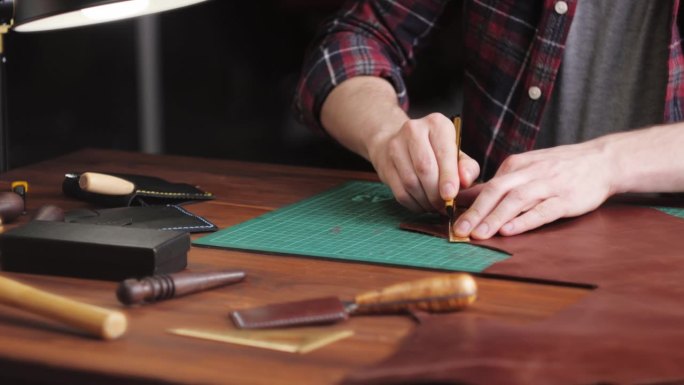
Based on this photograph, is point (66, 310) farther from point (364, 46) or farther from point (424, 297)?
point (364, 46)

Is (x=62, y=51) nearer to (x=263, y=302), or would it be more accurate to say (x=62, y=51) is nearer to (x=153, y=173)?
(x=153, y=173)

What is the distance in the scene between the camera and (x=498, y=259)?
1.33 m

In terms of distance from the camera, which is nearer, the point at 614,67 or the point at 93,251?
the point at 93,251

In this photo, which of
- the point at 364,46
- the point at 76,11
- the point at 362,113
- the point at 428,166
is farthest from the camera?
the point at 364,46

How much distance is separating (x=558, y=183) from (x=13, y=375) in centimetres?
83

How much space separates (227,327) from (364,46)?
112 centimetres

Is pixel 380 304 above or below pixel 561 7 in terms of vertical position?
below

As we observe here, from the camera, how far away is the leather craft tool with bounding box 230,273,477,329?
3.53 ft

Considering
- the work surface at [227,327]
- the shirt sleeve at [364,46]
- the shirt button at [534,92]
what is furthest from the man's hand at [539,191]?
the shirt sleeve at [364,46]

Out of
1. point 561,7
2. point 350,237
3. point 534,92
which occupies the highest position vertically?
point 561,7

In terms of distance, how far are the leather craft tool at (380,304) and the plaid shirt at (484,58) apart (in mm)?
973

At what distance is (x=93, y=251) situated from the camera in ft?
4.05

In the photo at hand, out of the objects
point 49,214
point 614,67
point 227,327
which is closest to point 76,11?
point 49,214

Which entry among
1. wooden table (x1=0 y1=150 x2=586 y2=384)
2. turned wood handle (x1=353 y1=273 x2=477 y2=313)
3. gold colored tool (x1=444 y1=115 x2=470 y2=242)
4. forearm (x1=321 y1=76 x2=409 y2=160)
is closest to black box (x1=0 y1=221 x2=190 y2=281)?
wooden table (x1=0 y1=150 x2=586 y2=384)
